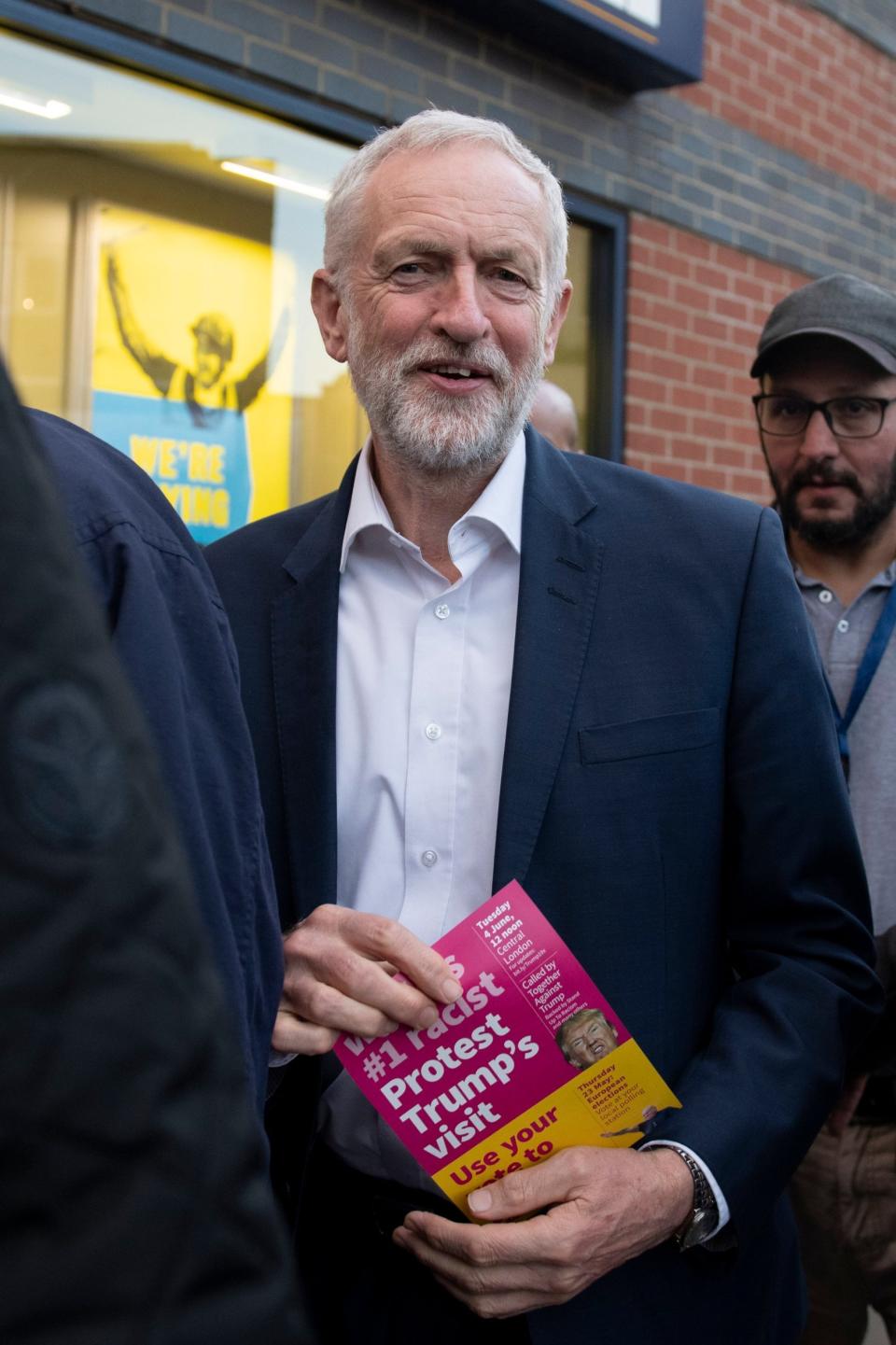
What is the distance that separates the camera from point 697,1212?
1.69 meters

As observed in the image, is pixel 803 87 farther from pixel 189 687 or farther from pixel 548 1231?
pixel 189 687

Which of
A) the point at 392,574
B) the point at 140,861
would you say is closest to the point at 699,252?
the point at 392,574

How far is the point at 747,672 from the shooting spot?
1842 mm

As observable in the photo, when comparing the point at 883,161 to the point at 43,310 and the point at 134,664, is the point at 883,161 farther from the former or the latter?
the point at 134,664

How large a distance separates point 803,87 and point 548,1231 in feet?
20.5

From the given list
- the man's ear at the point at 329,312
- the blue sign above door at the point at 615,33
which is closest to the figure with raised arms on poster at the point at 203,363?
the blue sign above door at the point at 615,33

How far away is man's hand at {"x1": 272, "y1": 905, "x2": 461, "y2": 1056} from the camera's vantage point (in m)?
1.52

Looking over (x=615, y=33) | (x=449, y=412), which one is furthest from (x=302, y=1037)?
(x=615, y=33)

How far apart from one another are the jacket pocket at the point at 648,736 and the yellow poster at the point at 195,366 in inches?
103

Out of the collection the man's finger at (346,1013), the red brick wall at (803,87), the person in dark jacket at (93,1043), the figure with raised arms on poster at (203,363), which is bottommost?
the man's finger at (346,1013)

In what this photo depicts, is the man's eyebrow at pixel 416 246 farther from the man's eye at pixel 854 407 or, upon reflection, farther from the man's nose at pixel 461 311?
the man's eye at pixel 854 407

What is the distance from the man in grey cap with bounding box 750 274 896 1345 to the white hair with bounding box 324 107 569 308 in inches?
32.5

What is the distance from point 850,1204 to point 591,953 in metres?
1.12

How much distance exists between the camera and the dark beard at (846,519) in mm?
2656
